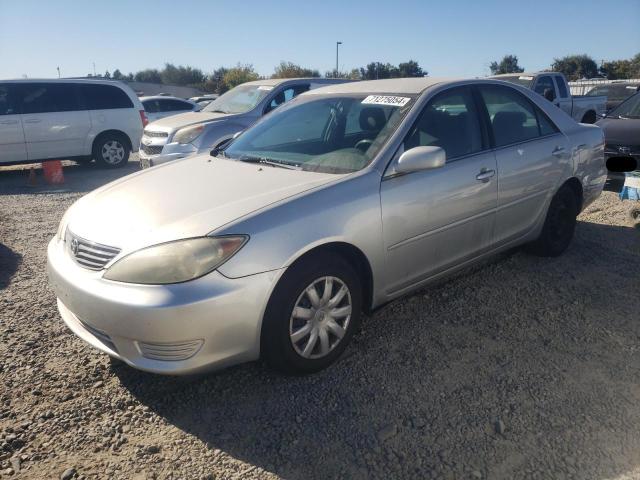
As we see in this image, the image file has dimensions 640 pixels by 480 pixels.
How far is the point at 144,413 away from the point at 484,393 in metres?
1.79

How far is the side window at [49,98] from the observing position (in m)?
9.90

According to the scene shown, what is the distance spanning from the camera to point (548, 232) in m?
4.58

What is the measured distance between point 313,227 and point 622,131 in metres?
6.69

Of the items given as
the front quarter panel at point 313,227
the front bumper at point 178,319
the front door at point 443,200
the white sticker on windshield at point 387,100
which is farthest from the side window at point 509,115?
the front bumper at point 178,319

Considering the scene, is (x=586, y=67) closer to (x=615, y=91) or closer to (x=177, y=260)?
(x=615, y=91)

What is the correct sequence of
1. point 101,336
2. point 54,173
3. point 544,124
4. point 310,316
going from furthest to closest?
point 54,173
point 544,124
point 310,316
point 101,336

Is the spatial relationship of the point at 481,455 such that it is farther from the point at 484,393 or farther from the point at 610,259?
the point at 610,259

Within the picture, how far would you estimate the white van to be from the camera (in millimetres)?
9758

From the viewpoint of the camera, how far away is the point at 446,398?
280 cm

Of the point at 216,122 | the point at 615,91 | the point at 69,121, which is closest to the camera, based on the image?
the point at 216,122

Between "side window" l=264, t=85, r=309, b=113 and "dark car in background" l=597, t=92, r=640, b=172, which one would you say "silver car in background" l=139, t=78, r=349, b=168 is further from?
"dark car in background" l=597, t=92, r=640, b=172

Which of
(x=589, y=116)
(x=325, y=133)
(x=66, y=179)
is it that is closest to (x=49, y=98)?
(x=66, y=179)

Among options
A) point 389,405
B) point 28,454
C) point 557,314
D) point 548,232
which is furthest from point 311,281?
point 548,232

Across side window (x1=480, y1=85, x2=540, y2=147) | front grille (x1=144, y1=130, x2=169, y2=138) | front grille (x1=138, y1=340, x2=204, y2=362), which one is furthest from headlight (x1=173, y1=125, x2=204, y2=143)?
front grille (x1=138, y1=340, x2=204, y2=362)
